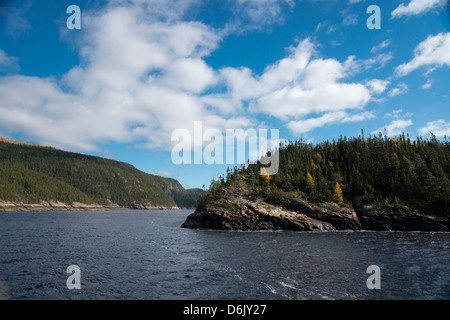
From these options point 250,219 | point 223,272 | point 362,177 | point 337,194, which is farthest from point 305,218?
point 223,272

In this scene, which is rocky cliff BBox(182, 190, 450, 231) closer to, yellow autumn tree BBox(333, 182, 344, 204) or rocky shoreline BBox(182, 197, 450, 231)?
rocky shoreline BBox(182, 197, 450, 231)

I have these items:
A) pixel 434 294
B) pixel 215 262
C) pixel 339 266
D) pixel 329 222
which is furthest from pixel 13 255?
pixel 329 222

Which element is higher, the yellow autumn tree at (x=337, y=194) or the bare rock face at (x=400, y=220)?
the yellow autumn tree at (x=337, y=194)

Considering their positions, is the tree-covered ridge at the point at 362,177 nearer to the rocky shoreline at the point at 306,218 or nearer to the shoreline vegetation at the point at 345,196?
the shoreline vegetation at the point at 345,196

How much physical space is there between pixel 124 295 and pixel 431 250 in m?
54.5

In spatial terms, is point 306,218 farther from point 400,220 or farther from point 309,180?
point 400,220

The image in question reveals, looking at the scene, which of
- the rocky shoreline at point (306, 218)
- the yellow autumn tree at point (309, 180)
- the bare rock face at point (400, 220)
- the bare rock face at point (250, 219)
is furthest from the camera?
the yellow autumn tree at point (309, 180)

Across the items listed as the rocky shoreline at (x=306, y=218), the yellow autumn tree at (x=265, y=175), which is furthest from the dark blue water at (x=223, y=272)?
the yellow autumn tree at (x=265, y=175)

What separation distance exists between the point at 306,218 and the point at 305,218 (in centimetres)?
54

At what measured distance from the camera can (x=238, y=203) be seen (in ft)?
308

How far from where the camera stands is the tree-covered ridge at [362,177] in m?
101

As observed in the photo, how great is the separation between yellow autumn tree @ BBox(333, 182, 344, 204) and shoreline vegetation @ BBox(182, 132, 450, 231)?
1.39ft

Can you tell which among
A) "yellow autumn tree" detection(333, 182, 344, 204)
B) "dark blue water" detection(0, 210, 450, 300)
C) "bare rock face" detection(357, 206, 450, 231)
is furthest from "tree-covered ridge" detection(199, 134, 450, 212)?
"dark blue water" detection(0, 210, 450, 300)

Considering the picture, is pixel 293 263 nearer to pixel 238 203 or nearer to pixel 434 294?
pixel 434 294
